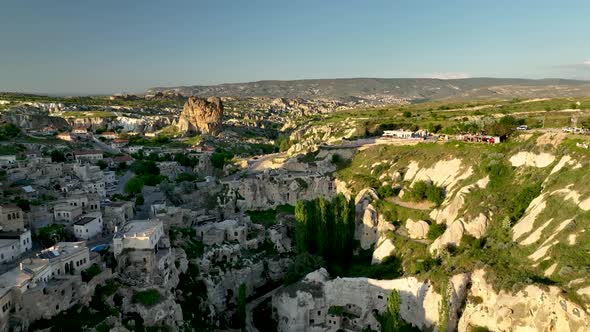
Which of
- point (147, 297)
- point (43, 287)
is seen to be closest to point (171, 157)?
point (147, 297)

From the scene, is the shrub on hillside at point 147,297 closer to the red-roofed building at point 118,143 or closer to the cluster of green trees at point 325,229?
the cluster of green trees at point 325,229

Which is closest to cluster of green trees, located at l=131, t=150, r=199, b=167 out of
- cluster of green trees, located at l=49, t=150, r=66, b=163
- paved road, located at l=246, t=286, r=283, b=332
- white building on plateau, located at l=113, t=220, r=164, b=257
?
cluster of green trees, located at l=49, t=150, r=66, b=163

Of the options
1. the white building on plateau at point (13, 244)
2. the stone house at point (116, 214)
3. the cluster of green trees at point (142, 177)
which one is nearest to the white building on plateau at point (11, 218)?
the white building on plateau at point (13, 244)

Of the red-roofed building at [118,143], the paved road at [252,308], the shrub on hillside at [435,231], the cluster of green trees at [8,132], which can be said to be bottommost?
the paved road at [252,308]

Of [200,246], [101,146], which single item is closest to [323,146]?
[200,246]

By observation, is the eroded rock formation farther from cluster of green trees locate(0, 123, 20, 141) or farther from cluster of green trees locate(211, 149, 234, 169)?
cluster of green trees locate(0, 123, 20, 141)

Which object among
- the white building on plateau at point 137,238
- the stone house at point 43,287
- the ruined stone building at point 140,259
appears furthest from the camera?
the white building on plateau at point 137,238
